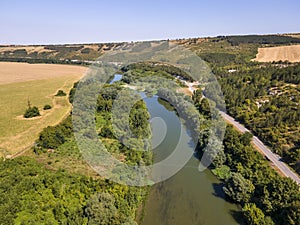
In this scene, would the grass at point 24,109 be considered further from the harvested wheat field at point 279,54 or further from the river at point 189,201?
the harvested wheat field at point 279,54

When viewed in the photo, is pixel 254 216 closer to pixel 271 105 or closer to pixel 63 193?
pixel 63 193

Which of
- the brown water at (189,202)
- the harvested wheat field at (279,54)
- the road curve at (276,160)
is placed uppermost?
the harvested wheat field at (279,54)

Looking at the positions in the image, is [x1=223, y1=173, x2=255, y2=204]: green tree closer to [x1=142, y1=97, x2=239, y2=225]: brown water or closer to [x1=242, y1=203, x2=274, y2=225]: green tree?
[x1=142, y1=97, x2=239, y2=225]: brown water

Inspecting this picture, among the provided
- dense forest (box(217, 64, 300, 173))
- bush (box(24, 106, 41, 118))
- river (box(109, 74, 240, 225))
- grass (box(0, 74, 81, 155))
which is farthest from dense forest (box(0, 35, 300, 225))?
bush (box(24, 106, 41, 118))

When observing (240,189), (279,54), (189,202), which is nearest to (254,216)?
(240,189)


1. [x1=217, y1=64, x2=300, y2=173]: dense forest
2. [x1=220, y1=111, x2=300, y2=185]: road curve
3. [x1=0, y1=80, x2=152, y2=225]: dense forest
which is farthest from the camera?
[x1=217, y1=64, x2=300, y2=173]: dense forest

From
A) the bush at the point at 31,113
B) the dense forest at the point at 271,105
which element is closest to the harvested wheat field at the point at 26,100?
the bush at the point at 31,113
